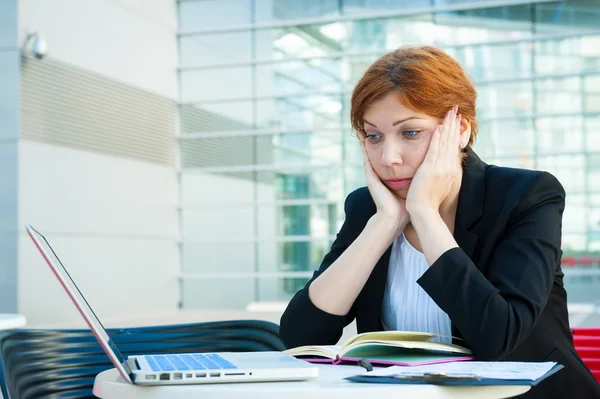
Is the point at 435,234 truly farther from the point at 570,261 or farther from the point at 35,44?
the point at 570,261

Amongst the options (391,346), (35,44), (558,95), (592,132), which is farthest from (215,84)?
(391,346)

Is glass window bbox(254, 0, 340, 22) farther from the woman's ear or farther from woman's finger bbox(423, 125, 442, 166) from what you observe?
woman's finger bbox(423, 125, 442, 166)

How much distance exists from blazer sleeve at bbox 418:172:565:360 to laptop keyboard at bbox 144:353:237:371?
20.4 inches

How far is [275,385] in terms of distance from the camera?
47.1 inches

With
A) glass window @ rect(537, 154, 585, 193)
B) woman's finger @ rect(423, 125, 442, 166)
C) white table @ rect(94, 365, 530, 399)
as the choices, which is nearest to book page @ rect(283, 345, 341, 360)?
white table @ rect(94, 365, 530, 399)

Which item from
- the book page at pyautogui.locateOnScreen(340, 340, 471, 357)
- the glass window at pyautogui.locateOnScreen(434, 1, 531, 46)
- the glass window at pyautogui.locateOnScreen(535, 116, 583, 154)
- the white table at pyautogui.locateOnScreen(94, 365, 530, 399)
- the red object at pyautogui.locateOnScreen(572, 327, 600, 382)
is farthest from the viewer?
the glass window at pyautogui.locateOnScreen(434, 1, 531, 46)

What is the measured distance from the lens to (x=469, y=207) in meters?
1.98

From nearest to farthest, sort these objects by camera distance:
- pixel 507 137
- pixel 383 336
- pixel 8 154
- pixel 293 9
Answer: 1. pixel 383 336
2. pixel 8 154
3. pixel 507 137
4. pixel 293 9

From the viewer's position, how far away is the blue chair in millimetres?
1854

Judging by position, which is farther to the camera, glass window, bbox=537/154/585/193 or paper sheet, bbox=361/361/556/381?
glass window, bbox=537/154/585/193

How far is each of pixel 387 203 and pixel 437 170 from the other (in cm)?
15

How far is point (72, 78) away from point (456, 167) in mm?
6946

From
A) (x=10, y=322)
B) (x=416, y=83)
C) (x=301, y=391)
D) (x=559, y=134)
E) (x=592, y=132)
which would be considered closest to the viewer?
(x=301, y=391)

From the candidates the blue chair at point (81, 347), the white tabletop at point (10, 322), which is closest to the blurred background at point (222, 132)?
the white tabletop at point (10, 322)
